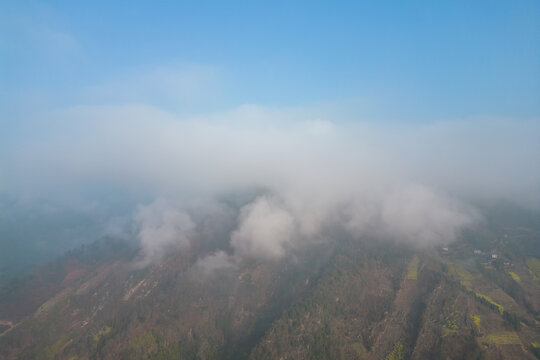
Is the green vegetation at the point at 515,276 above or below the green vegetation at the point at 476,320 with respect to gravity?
below

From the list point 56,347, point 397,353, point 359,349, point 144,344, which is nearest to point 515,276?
point 397,353

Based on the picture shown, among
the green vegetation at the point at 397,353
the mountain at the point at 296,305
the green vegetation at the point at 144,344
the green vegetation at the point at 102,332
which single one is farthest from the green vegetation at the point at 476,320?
the green vegetation at the point at 102,332

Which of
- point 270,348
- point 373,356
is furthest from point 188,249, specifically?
point 373,356

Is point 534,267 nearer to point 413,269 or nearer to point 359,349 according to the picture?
point 413,269

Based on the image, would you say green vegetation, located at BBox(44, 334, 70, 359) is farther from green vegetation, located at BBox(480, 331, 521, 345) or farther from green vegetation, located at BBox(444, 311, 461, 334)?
green vegetation, located at BBox(480, 331, 521, 345)

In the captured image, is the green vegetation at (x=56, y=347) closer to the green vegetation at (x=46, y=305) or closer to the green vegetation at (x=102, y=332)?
the green vegetation at (x=102, y=332)

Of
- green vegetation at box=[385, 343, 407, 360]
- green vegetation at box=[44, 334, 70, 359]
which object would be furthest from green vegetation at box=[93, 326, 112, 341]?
green vegetation at box=[385, 343, 407, 360]

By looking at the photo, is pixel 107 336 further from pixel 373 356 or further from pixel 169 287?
pixel 373 356
